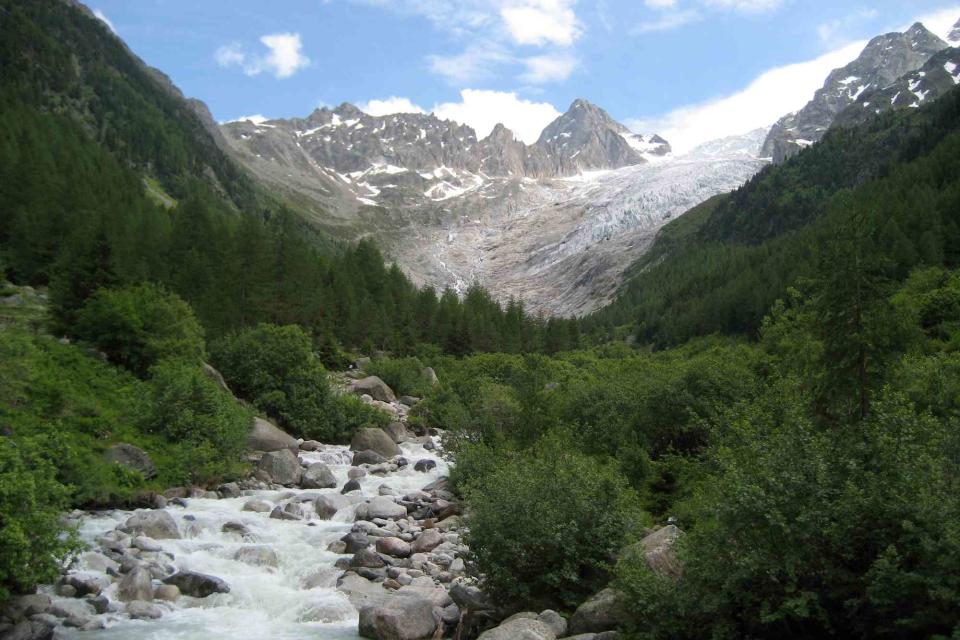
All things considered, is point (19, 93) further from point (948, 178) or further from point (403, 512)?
point (948, 178)

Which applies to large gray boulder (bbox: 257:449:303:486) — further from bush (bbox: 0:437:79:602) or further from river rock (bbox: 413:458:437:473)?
bush (bbox: 0:437:79:602)

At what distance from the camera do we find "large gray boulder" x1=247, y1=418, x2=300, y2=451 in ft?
100

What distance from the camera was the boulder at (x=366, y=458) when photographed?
32.7 m

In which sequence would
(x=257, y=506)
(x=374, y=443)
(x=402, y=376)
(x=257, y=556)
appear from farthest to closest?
1. (x=402, y=376)
2. (x=374, y=443)
3. (x=257, y=506)
4. (x=257, y=556)

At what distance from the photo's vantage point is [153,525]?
19.2 m

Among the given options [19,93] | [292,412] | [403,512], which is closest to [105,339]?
[292,412]

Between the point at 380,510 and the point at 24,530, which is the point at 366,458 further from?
the point at 24,530

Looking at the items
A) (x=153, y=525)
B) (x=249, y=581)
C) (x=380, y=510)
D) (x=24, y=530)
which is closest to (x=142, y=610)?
(x=249, y=581)

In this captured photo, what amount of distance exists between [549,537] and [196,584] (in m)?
8.74

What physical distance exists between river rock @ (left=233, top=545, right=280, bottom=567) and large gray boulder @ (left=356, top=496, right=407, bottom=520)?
16.1ft

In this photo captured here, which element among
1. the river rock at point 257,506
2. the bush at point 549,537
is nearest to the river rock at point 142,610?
the bush at point 549,537

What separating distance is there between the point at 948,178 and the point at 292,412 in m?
87.1

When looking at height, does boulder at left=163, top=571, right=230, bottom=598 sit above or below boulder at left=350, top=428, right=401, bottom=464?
above

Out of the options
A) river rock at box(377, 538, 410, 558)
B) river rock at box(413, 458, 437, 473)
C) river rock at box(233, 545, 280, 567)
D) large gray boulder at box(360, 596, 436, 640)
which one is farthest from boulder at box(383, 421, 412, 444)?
large gray boulder at box(360, 596, 436, 640)
